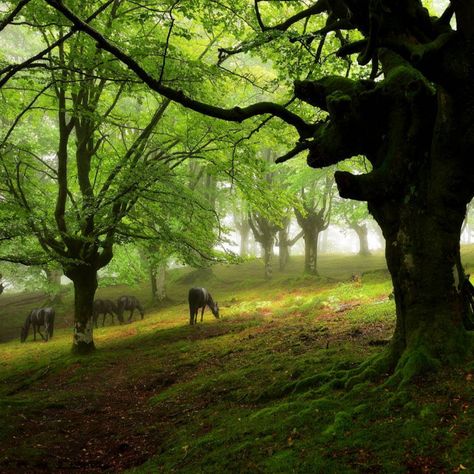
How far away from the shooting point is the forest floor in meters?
4.30

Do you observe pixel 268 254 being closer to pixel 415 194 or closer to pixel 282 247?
pixel 282 247

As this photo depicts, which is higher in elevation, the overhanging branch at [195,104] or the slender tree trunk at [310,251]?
the overhanging branch at [195,104]

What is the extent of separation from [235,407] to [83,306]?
381 inches

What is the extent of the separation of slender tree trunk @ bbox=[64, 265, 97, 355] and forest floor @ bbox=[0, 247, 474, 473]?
70 centimetres

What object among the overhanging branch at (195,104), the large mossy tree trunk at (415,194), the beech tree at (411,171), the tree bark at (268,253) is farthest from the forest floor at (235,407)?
the tree bark at (268,253)

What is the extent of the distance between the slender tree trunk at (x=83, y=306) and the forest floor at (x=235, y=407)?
70 centimetres

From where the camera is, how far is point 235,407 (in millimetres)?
7055

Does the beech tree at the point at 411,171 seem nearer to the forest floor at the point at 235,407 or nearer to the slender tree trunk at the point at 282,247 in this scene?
the forest floor at the point at 235,407

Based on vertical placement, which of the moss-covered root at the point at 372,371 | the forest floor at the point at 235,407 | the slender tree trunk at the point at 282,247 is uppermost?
the slender tree trunk at the point at 282,247

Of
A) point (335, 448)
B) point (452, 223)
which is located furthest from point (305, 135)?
point (335, 448)

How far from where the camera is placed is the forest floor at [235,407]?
430 cm

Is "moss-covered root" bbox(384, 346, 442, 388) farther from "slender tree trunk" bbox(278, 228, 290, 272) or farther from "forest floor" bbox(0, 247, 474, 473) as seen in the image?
"slender tree trunk" bbox(278, 228, 290, 272)

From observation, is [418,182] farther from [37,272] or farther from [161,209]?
[37,272]

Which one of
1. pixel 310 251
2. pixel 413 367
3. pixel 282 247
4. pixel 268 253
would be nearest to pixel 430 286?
pixel 413 367
